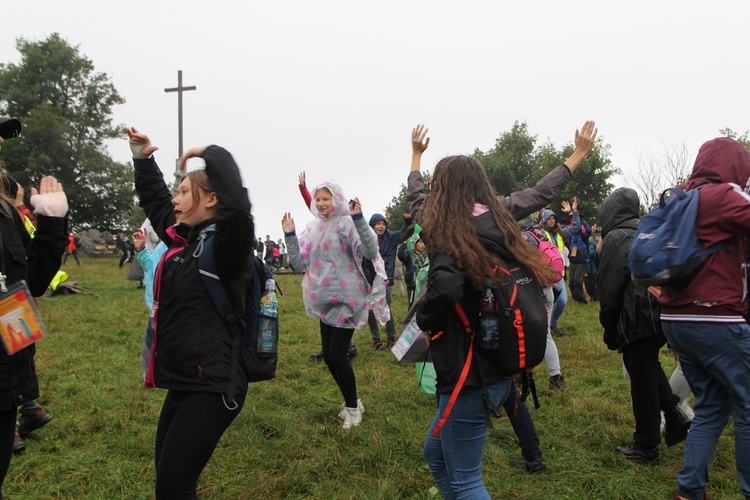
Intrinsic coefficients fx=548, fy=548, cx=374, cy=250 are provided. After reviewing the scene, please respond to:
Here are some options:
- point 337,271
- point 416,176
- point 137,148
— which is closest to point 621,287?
point 416,176

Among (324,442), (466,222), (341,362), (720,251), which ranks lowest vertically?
(324,442)

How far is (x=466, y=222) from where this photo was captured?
2420 mm

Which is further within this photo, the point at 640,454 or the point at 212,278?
the point at 640,454

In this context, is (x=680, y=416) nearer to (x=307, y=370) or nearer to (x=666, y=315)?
(x=666, y=315)

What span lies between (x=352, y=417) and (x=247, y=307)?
243 cm

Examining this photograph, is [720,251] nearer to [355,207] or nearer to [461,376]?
[461,376]

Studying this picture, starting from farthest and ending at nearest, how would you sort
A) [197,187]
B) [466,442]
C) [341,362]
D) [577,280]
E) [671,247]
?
[577,280] < [341,362] < [671,247] < [197,187] < [466,442]

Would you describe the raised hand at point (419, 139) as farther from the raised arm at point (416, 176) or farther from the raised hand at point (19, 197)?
the raised hand at point (19, 197)

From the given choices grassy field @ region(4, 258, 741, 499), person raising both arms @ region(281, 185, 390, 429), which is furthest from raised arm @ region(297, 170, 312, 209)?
grassy field @ region(4, 258, 741, 499)

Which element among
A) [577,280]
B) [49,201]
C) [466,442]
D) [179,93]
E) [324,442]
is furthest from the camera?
[179,93]

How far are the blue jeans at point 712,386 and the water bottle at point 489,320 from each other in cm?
123

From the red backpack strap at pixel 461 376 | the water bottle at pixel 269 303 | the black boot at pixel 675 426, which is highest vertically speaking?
the water bottle at pixel 269 303

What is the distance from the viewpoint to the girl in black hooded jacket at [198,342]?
2.26 meters

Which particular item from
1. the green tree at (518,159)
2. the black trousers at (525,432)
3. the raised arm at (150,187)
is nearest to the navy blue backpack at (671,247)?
Answer: the black trousers at (525,432)
